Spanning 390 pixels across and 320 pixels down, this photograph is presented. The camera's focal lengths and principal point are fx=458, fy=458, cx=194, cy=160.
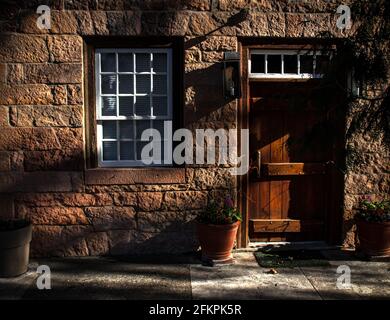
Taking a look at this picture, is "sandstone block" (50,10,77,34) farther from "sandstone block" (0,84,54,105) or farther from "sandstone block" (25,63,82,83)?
"sandstone block" (0,84,54,105)

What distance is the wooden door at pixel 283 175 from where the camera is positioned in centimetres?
630

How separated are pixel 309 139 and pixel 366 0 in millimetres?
1333

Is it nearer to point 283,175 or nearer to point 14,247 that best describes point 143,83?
point 283,175

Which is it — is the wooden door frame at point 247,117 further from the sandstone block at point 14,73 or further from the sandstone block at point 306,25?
the sandstone block at point 14,73

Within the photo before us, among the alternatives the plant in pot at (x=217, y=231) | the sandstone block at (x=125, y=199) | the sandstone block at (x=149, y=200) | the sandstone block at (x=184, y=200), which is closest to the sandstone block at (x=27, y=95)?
the sandstone block at (x=125, y=199)

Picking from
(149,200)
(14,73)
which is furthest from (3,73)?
(149,200)

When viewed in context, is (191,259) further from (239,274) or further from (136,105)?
(136,105)

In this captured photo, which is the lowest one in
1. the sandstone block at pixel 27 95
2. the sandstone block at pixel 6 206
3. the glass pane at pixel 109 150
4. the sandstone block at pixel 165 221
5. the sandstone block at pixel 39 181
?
the sandstone block at pixel 165 221

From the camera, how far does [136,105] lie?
6219 mm

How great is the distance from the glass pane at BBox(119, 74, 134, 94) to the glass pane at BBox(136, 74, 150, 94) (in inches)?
3.7

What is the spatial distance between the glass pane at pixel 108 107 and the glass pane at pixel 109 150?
396 mm

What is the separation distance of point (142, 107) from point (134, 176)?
95 cm

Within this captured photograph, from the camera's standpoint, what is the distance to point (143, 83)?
244 inches

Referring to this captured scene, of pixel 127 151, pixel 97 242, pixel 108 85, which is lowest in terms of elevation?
pixel 97 242
